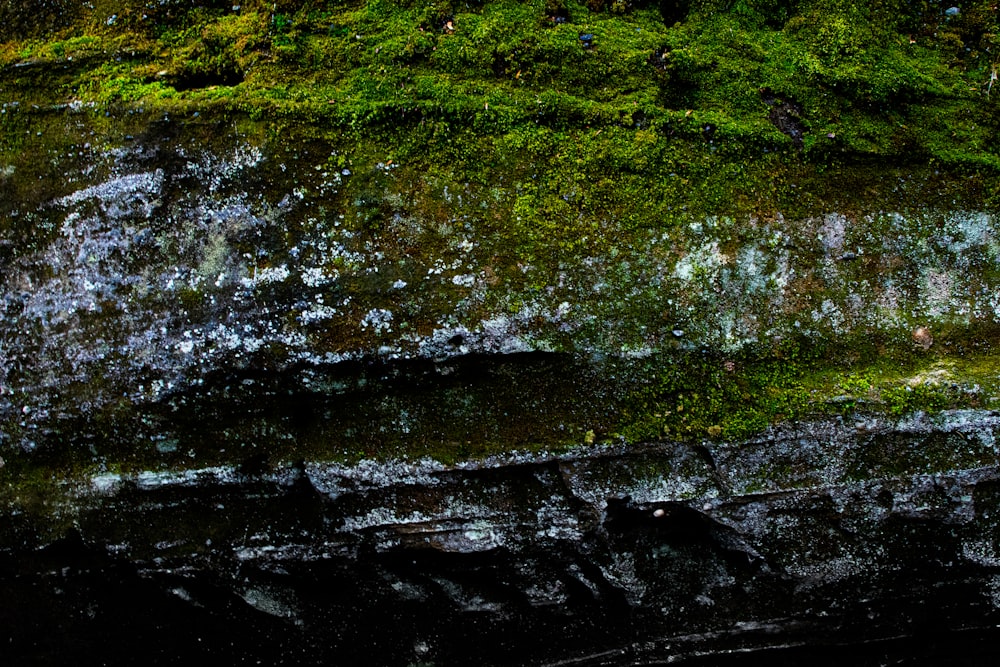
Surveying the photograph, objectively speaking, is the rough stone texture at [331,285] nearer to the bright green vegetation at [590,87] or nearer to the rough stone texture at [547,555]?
the bright green vegetation at [590,87]

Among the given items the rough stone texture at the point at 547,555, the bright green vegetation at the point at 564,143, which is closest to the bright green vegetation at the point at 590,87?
the bright green vegetation at the point at 564,143

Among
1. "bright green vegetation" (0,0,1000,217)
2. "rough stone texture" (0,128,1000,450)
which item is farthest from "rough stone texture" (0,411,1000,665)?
"bright green vegetation" (0,0,1000,217)

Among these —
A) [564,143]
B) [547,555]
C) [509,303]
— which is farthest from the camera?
[547,555]

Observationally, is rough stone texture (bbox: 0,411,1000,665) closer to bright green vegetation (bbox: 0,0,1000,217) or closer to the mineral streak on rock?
the mineral streak on rock

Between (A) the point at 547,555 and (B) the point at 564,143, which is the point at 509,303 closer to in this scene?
(B) the point at 564,143

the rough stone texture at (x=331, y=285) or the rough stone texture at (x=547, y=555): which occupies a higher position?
the rough stone texture at (x=331, y=285)

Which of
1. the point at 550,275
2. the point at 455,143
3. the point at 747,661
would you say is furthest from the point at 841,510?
the point at 455,143

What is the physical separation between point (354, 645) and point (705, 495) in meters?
1.98

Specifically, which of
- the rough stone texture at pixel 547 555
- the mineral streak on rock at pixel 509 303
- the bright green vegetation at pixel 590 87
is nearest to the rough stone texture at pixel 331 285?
the mineral streak on rock at pixel 509 303

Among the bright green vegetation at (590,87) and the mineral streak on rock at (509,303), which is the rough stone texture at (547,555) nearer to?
the mineral streak on rock at (509,303)

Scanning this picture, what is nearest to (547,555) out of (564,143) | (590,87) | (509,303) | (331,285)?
(509,303)

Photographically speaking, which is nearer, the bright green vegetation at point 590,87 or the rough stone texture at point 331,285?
the rough stone texture at point 331,285

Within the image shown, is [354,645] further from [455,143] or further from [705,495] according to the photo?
[455,143]

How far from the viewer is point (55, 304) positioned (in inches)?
118
